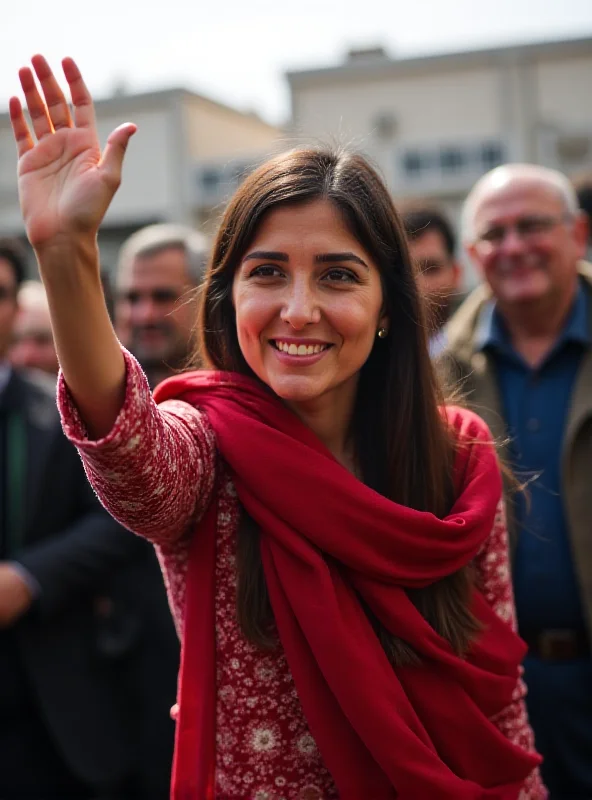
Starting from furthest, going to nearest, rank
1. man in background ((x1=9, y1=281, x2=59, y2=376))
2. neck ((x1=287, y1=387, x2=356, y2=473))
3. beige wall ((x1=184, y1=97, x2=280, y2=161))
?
beige wall ((x1=184, y1=97, x2=280, y2=161)), man in background ((x1=9, y1=281, x2=59, y2=376)), neck ((x1=287, y1=387, x2=356, y2=473))

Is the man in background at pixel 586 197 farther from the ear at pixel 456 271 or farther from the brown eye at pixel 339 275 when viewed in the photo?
the brown eye at pixel 339 275

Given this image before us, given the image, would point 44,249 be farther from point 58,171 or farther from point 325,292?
point 325,292

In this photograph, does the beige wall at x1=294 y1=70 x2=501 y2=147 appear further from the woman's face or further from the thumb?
the thumb

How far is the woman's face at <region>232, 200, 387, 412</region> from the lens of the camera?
1.69 metres

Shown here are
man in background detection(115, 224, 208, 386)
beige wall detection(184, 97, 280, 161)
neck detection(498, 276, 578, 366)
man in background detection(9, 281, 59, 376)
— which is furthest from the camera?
beige wall detection(184, 97, 280, 161)

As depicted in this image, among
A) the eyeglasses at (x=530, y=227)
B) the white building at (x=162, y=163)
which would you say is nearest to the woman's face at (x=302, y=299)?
the eyeglasses at (x=530, y=227)

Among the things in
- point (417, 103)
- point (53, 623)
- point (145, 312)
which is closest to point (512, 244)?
point (145, 312)

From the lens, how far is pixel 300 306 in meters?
1.66

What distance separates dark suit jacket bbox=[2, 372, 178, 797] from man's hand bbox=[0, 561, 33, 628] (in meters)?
0.04

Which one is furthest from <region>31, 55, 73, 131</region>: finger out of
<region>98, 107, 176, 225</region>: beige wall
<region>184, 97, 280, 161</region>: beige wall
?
<region>184, 97, 280, 161</region>: beige wall

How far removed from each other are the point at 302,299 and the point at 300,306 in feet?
0.05

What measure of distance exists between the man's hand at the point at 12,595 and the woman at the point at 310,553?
135 centimetres

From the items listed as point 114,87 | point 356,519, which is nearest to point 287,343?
point 356,519

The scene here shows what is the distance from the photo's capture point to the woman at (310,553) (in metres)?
1.63
